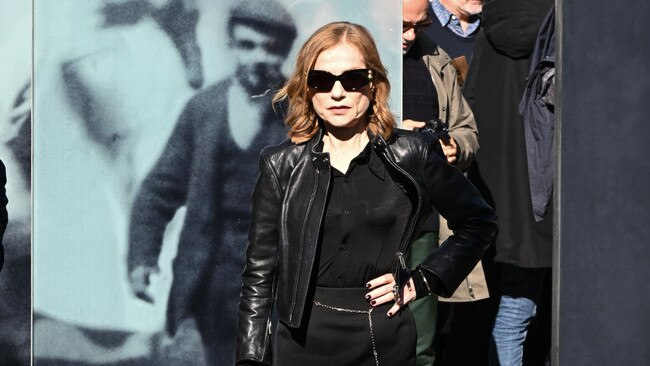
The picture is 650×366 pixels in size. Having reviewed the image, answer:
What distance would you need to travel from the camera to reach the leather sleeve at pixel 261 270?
4.20 m

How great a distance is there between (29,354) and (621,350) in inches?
95.7

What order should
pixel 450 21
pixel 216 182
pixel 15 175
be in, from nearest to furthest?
pixel 15 175
pixel 216 182
pixel 450 21

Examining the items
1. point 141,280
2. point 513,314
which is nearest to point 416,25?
point 513,314

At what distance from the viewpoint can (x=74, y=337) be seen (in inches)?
228

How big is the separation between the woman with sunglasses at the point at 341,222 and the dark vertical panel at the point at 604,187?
101 cm

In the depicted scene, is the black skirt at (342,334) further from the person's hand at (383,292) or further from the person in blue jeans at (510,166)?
the person in blue jeans at (510,166)

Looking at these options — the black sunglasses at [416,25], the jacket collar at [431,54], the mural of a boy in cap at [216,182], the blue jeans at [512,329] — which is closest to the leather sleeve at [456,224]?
the mural of a boy in cap at [216,182]

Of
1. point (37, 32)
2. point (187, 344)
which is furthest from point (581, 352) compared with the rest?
point (37, 32)

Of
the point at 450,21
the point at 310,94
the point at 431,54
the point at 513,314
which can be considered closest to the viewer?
the point at 310,94

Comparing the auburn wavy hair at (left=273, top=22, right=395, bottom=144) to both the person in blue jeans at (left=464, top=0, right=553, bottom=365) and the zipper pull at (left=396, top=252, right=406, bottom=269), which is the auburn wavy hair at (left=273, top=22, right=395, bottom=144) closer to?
the zipper pull at (left=396, top=252, right=406, bottom=269)

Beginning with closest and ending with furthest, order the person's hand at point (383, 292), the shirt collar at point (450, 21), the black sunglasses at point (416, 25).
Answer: the person's hand at point (383, 292) → the black sunglasses at point (416, 25) → the shirt collar at point (450, 21)

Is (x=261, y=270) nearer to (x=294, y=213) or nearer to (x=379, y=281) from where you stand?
(x=294, y=213)

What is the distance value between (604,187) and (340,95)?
143cm

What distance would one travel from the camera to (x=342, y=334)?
4.14 meters
